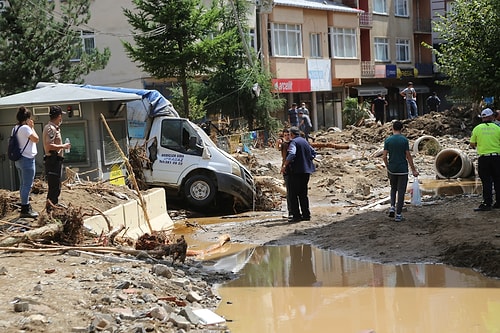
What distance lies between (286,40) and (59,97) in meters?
29.9

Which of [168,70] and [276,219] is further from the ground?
[168,70]

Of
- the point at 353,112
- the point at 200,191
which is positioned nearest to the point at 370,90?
the point at 353,112

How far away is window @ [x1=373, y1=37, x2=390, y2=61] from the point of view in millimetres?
56250

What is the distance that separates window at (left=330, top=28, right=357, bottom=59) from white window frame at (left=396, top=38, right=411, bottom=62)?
328 inches

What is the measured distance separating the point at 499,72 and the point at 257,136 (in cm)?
1500

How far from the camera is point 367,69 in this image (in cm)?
5381

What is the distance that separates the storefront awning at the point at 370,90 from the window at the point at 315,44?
22.1 feet

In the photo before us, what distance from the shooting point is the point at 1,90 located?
26281 mm

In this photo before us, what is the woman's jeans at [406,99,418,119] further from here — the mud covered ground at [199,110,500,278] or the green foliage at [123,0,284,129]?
the mud covered ground at [199,110,500,278]

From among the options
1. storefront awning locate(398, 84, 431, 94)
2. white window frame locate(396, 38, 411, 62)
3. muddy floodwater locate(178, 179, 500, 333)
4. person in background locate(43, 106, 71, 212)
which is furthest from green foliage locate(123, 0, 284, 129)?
storefront awning locate(398, 84, 431, 94)

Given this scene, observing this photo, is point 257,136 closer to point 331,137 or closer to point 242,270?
point 331,137

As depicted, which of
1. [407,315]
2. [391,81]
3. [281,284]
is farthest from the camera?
[391,81]

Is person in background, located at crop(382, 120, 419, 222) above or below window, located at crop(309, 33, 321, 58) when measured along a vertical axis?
below

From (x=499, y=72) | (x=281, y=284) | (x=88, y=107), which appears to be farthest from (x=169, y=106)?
(x=281, y=284)
